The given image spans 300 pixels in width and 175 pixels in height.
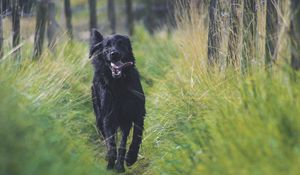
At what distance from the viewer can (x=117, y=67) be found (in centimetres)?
768

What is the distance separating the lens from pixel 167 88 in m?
8.71

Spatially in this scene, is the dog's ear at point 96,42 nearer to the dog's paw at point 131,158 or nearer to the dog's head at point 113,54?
the dog's head at point 113,54

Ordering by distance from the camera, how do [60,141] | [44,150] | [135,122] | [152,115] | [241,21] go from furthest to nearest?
[152,115], [135,122], [241,21], [60,141], [44,150]

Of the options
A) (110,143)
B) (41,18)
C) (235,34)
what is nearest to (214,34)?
(235,34)

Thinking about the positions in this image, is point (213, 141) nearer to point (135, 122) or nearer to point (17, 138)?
point (17, 138)

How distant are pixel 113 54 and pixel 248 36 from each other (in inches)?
71.9

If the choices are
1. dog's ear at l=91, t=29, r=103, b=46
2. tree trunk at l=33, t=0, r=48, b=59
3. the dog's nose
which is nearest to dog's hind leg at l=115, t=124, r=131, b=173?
the dog's nose

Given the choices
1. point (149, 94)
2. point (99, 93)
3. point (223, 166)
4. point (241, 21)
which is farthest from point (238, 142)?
point (149, 94)

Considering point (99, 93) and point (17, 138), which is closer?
point (17, 138)

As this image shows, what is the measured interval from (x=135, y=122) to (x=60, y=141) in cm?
236

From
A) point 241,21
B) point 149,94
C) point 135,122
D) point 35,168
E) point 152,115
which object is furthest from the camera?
point 149,94

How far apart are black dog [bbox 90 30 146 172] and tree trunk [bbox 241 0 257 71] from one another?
154cm

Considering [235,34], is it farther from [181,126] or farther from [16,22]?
[16,22]

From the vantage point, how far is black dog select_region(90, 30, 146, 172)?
7.39 metres
